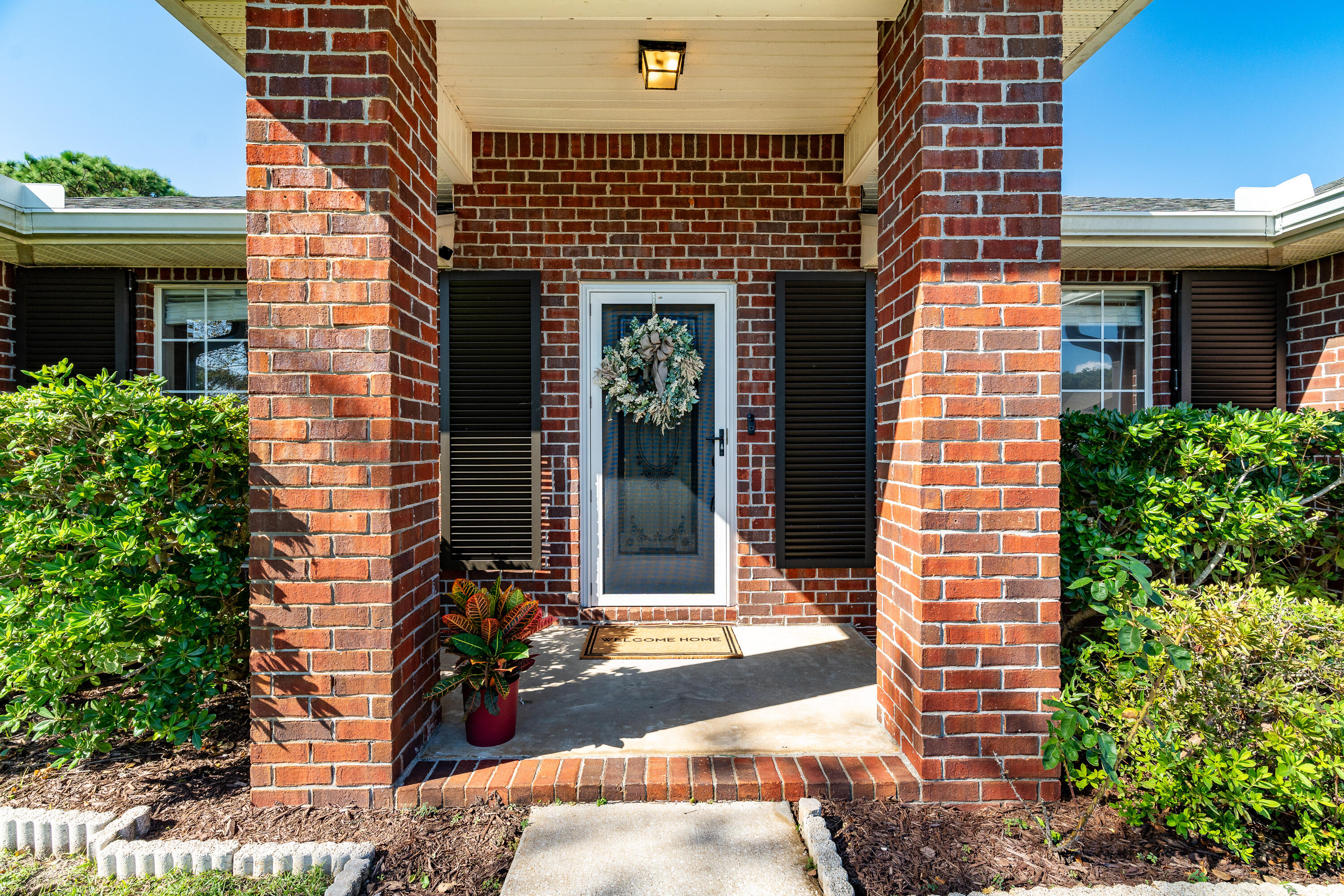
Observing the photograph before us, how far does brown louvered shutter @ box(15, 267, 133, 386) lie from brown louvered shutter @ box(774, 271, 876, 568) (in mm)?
4528

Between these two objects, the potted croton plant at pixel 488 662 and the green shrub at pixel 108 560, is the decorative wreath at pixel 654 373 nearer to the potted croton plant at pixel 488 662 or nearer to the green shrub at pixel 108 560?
the potted croton plant at pixel 488 662

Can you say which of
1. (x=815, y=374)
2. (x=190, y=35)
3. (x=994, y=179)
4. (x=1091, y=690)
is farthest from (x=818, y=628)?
(x=190, y=35)

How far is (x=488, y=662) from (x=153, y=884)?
1.08 metres

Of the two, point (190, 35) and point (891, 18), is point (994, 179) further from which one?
point (190, 35)

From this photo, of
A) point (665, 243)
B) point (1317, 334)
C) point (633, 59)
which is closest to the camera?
point (633, 59)

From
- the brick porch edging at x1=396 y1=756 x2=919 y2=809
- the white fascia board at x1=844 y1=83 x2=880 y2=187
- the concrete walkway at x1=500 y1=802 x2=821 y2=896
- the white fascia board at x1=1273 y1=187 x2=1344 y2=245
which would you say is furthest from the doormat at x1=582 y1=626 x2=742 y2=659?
the white fascia board at x1=1273 y1=187 x2=1344 y2=245

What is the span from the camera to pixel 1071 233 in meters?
4.05

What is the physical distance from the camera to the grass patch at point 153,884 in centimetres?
187

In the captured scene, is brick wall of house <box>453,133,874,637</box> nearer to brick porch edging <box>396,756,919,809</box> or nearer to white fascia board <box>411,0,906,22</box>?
white fascia board <box>411,0,906,22</box>

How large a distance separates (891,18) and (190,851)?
142 inches

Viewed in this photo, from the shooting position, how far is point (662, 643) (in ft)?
12.4

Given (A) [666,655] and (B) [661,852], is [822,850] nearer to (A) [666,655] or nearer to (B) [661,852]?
(B) [661,852]

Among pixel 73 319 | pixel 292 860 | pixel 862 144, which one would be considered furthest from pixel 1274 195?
pixel 73 319

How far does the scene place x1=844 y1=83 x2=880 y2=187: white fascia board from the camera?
11.9ft
